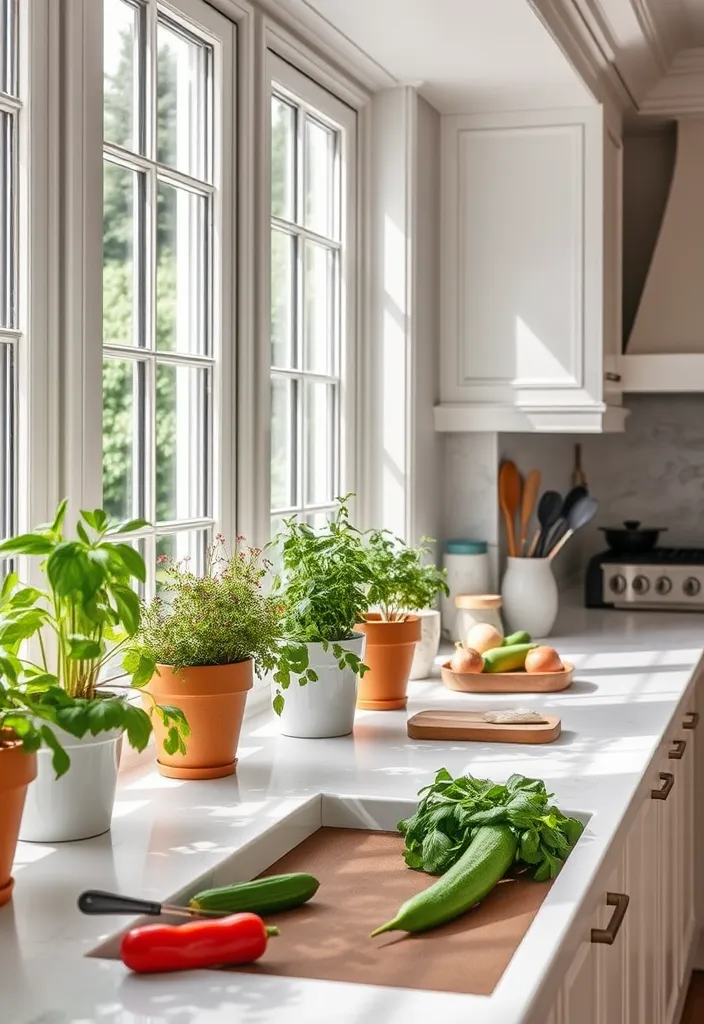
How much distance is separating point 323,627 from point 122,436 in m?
0.49

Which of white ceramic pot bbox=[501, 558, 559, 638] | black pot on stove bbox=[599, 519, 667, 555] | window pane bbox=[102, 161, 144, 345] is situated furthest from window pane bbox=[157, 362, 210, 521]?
black pot on stove bbox=[599, 519, 667, 555]

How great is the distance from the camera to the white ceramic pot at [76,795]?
162 cm

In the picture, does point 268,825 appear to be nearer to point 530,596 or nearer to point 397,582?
point 397,582

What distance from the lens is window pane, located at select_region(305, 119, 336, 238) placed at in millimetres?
2900

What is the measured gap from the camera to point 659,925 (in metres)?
2.46

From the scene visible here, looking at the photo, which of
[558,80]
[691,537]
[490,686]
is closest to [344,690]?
[490,686]

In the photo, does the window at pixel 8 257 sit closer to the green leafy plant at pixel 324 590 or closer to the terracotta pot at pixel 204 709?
the terracotta pot at pixel 204 709

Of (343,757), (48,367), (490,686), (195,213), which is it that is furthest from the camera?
(490,686)

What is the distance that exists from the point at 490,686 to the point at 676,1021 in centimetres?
81

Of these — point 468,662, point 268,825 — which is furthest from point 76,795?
point 468,662

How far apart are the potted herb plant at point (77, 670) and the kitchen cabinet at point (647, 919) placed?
2.00 ft

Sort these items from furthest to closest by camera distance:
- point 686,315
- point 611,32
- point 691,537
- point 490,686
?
point 691,537
point 686,315
point 611,32
point 490,686

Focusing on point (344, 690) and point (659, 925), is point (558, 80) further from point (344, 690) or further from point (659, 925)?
point (659, 925)

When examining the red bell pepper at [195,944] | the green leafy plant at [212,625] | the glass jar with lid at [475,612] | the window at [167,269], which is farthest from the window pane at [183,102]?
the red bell pepper at [195,944]
